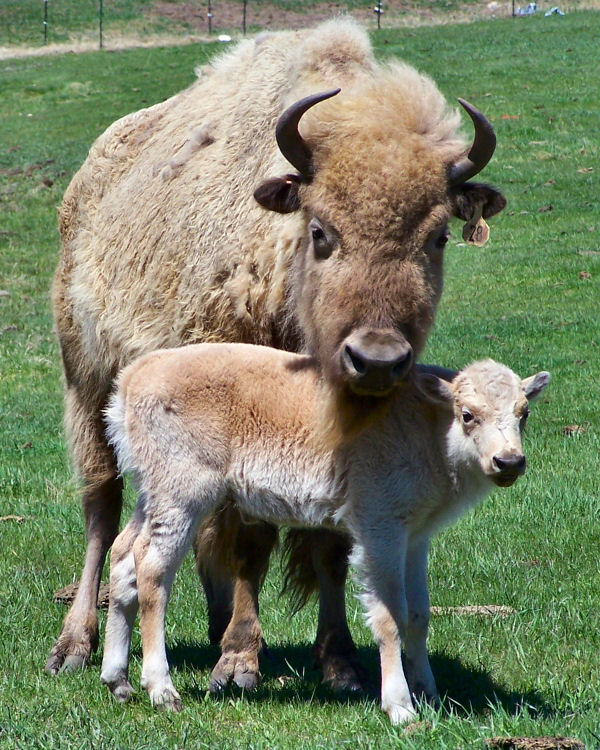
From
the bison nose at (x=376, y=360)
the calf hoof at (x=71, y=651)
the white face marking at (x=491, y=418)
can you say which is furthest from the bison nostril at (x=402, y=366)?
the calf hoof at (x=71, y=651)

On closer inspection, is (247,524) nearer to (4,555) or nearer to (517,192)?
(4,555)

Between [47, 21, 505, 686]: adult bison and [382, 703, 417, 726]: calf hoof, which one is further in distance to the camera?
[47, 21, 505, 686]: adult bison

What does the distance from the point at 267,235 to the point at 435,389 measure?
61.0 inches

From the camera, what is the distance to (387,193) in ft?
15.0

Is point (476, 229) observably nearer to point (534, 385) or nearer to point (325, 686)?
point (534, 385)

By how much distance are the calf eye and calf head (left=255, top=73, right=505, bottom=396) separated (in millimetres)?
267

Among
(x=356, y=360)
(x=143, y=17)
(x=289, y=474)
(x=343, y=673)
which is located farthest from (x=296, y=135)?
(x=143, y=17)

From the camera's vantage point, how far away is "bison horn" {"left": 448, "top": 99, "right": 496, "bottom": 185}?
474cm

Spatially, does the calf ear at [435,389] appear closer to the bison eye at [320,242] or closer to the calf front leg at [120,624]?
the bison eye at [320,242]

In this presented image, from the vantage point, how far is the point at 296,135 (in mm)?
4824

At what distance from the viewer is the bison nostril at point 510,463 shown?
398 cm

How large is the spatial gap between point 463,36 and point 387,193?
33.7 meters

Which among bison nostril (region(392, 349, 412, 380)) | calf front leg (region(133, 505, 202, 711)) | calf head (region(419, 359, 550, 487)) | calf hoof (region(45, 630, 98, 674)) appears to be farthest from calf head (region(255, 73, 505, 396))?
calf hoof (region(45, 630, 98, 674))

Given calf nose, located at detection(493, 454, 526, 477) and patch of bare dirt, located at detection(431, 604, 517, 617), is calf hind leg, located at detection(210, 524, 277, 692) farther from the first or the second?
calf nose, located at detection(493, 454, 526, 477)
